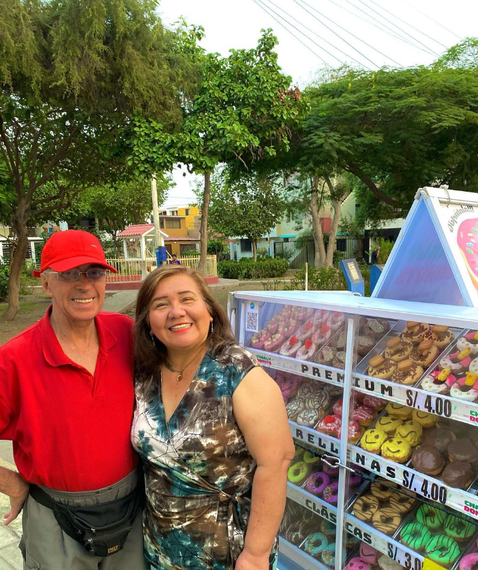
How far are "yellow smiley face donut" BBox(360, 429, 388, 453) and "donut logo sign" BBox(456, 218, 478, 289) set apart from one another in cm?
107

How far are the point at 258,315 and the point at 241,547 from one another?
1.49 m

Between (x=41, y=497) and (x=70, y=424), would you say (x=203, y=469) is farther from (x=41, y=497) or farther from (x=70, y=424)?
(x=41, y=497)

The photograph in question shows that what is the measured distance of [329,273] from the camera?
33.4 ft

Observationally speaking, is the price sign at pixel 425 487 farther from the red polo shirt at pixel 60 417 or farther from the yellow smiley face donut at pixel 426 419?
the red polo shirt at pixel 60 417

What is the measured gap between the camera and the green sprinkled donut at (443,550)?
1.83 meters

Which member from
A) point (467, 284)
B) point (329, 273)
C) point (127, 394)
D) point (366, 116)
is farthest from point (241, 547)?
point (329, 273)

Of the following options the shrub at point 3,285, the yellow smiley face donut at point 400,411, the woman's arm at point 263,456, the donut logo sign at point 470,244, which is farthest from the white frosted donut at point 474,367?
the shrub at point 3,285

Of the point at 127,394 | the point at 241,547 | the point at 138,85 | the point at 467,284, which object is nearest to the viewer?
the point at 241,547

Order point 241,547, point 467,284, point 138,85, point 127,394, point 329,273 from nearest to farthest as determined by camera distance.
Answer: point 241,547, point 127,394, point 467,284, point 138,85, point 329,273

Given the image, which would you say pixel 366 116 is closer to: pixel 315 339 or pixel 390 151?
pixel 390 151

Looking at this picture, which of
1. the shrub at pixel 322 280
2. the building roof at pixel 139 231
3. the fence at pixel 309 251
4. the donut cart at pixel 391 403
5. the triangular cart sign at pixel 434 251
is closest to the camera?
the donut cart at pixel 391 403

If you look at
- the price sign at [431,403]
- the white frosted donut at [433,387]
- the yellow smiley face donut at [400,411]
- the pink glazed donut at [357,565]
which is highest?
the white frosted donut at [433,387]

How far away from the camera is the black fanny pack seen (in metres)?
1.59

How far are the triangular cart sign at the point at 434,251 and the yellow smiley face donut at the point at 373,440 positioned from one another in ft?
3.26
